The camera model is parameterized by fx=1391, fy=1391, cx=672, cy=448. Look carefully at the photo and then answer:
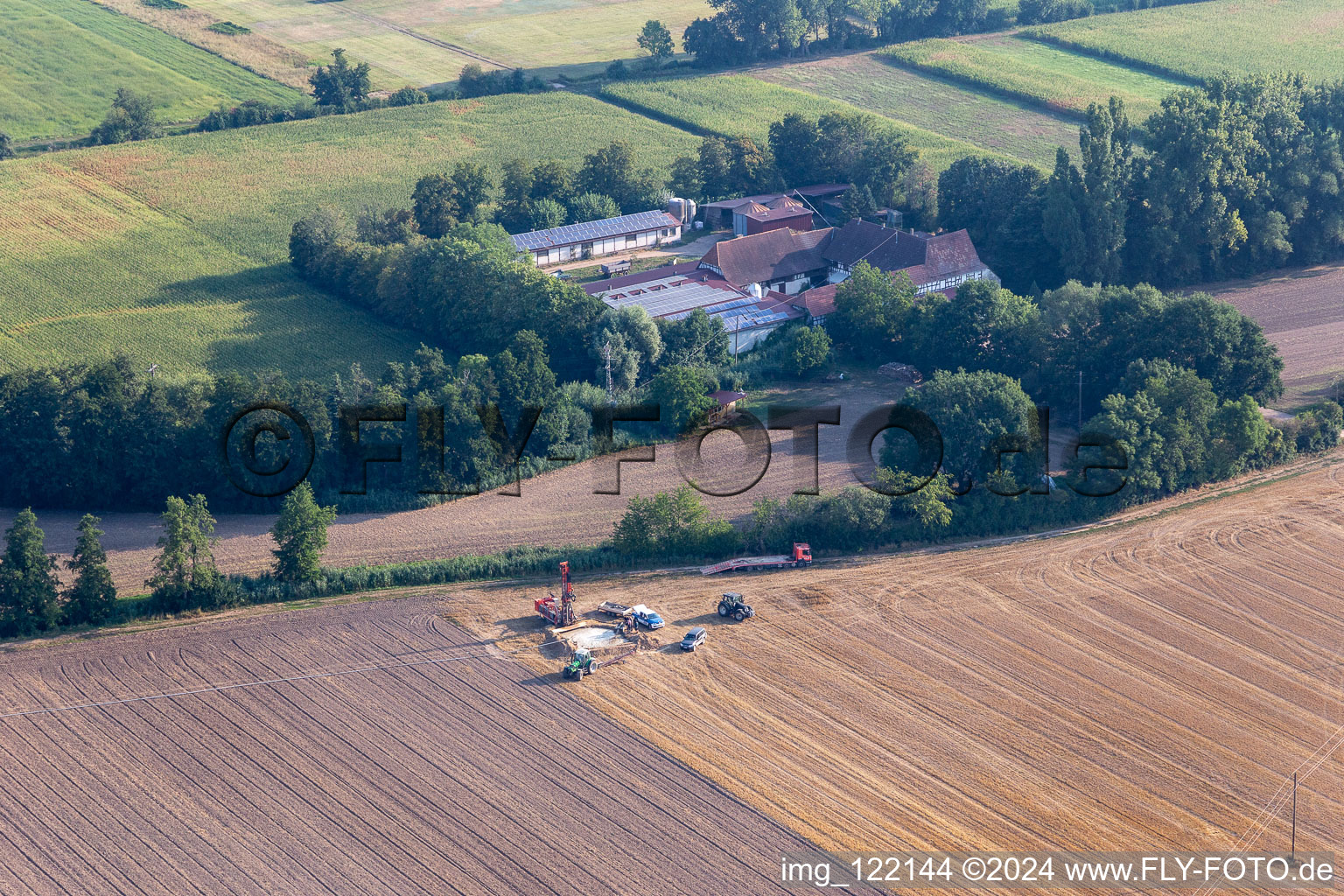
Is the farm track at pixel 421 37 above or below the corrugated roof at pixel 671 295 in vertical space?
above

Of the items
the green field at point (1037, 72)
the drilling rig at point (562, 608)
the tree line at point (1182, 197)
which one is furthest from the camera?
the green field at point (1037, 72)

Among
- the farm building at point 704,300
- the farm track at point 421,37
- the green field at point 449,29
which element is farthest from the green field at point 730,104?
the farm building at point 704,300

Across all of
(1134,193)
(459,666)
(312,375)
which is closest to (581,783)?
(459,666)

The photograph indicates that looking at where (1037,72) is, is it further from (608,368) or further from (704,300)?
(608,368)

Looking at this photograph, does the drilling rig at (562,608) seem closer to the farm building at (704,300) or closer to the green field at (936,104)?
the farm building at (704,300)

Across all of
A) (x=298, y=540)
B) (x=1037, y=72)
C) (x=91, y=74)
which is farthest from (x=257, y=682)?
(x=1037, y=72)
